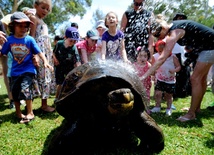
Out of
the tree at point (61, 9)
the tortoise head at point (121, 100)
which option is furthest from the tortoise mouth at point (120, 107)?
the tree at point (61, 9)

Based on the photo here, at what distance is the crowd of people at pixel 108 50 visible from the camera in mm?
3598

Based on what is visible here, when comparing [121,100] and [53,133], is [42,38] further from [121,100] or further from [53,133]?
[121,100]

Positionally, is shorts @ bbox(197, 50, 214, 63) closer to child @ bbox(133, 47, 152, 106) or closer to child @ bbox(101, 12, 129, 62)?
child @ bbox(133, 47, 152, 106)

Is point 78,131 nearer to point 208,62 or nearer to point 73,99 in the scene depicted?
point 73,99

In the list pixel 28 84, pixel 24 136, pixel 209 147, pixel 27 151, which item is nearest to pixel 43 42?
pixel 28 84

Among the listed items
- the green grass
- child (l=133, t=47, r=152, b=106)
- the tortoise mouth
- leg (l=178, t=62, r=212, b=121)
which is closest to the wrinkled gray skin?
the tortoise mouth

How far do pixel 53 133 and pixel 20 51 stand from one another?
4.77ft

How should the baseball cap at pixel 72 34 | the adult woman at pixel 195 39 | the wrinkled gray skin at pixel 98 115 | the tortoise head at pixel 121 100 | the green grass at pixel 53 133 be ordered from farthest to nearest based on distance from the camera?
the baseball cap at pixel 72 34
the adult woman at pixel 195 39
the green grass at pixel 53 133
the wrinkled gray skin at pixel 98 115
the tortoise head at pixel 121 100

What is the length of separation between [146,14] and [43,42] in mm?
2118

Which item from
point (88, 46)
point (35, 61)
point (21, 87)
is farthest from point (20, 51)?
point (88, 46)

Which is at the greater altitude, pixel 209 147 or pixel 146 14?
pixel 146 14

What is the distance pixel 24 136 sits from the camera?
3012 millimetres

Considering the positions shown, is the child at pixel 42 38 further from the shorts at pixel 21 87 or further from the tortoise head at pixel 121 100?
the tortoise head at pixel 121 100

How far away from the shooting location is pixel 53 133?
3129mm
